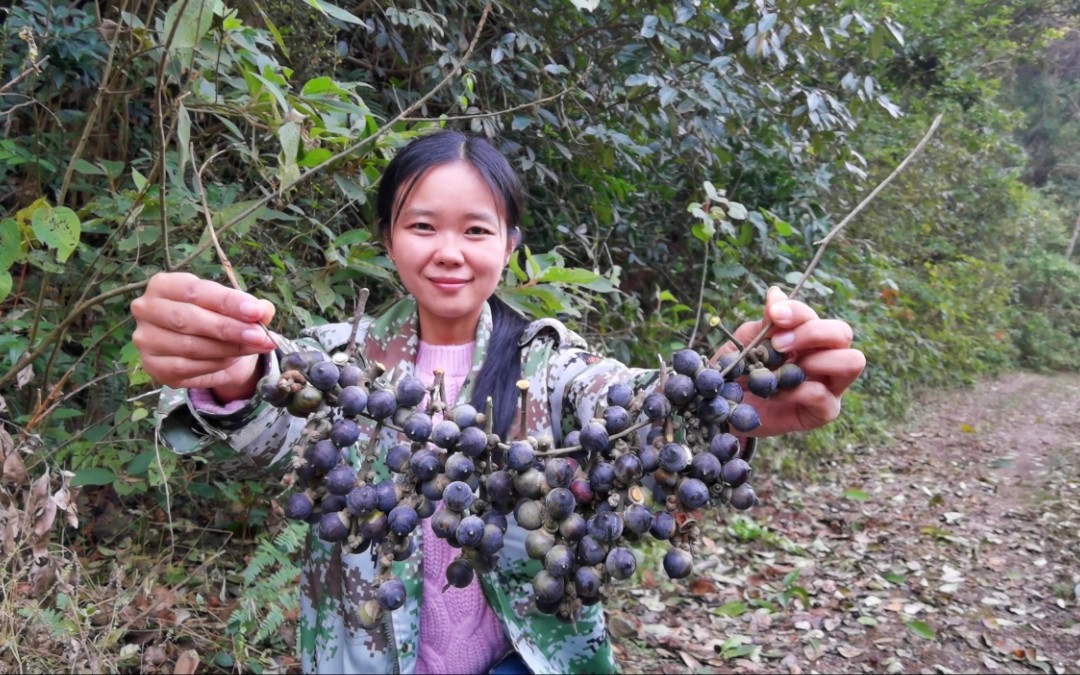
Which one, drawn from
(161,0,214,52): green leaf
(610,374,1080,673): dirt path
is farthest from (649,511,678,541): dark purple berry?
(610,374,1080,673): dirt path

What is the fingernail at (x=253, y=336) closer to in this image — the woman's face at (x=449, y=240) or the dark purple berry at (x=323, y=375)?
the dark purple berry at (x=323, y=375)

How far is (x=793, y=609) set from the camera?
306 centimetres

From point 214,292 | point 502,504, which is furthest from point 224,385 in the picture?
point 502,504

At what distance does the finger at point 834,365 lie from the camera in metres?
0.89

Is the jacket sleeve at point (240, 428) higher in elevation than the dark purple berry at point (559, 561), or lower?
higher

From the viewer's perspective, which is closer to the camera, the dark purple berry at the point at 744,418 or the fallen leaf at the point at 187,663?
the dark purple berry at the point at 744,418

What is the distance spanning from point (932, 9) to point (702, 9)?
15.0 ft

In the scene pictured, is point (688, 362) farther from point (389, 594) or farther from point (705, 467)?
point (389, 594)

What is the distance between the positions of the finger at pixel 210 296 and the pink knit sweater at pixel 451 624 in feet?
1.46

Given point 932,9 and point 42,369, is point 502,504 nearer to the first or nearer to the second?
point 42,369

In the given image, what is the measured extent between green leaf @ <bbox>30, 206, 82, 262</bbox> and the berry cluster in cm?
82

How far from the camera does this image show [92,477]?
1.86 m

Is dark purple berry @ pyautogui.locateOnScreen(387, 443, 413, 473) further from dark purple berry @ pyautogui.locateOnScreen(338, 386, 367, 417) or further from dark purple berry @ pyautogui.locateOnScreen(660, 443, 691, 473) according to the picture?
dark purple berry @ pyautogui.locateOnScreen(660, 443, 691, 473)

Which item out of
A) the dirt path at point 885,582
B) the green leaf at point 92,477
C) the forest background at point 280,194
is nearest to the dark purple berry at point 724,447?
the forest background at point 280,194
